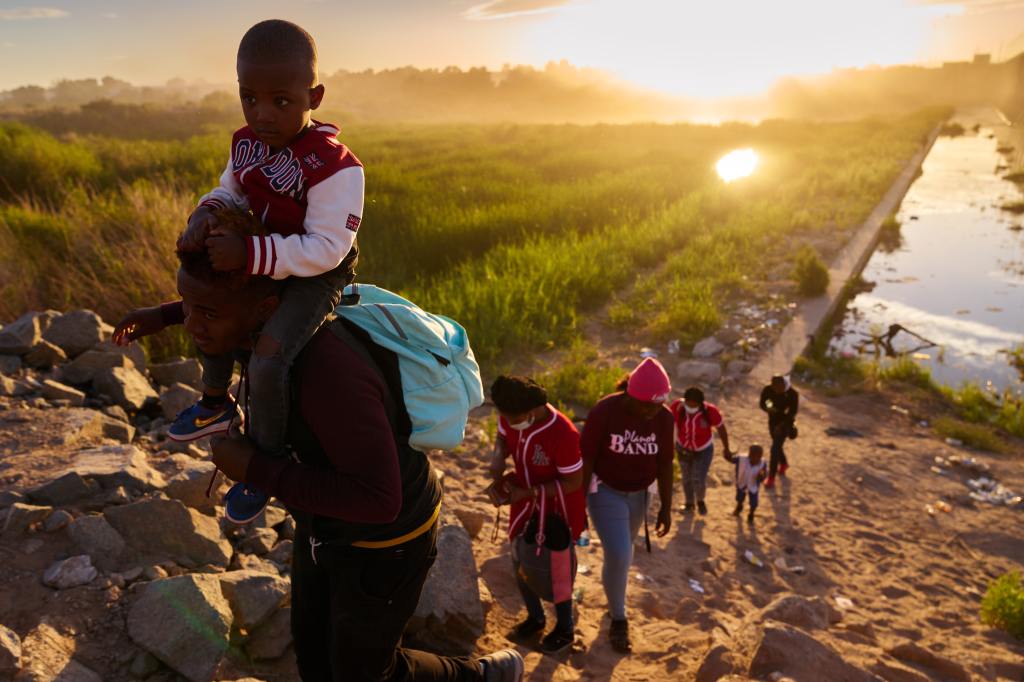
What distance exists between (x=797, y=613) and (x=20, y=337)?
5023 millimetres

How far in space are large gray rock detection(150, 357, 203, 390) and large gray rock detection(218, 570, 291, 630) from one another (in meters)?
2.52

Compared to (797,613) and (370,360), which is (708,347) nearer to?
(797,613)

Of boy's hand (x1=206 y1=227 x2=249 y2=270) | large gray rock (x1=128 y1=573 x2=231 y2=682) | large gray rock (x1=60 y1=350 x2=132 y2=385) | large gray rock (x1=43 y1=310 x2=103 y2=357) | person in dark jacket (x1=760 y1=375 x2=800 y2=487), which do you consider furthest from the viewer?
person in dark jacket (x1=760 y1=375 x2=800 y2=487)

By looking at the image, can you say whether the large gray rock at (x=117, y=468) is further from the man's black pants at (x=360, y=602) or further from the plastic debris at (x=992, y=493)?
the plastic debris at (x=992, y=493)

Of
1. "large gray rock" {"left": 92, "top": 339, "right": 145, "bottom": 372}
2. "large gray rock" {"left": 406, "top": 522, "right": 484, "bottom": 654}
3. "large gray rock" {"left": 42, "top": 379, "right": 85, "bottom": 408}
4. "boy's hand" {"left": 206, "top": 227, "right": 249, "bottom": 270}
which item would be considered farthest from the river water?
"boy's hand" {"left": 206, "top": 227, "right": 249, "bottom": 270}

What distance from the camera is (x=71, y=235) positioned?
7246mm

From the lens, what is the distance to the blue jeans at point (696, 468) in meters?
5.28

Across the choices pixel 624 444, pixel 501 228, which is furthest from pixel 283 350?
pixel 501 228

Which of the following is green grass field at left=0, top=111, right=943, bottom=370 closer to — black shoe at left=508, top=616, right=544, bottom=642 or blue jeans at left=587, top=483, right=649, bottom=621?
blue jeans at left=587, top=483, right=649, bottom=621

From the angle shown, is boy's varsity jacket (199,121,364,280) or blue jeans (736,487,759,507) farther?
blue jeans (736,487,759,507)

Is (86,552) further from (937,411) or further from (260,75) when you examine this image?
(937,411)

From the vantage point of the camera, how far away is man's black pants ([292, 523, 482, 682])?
173cm

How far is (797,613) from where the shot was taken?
3713 mm

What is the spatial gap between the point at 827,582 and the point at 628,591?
1584 millimetres
